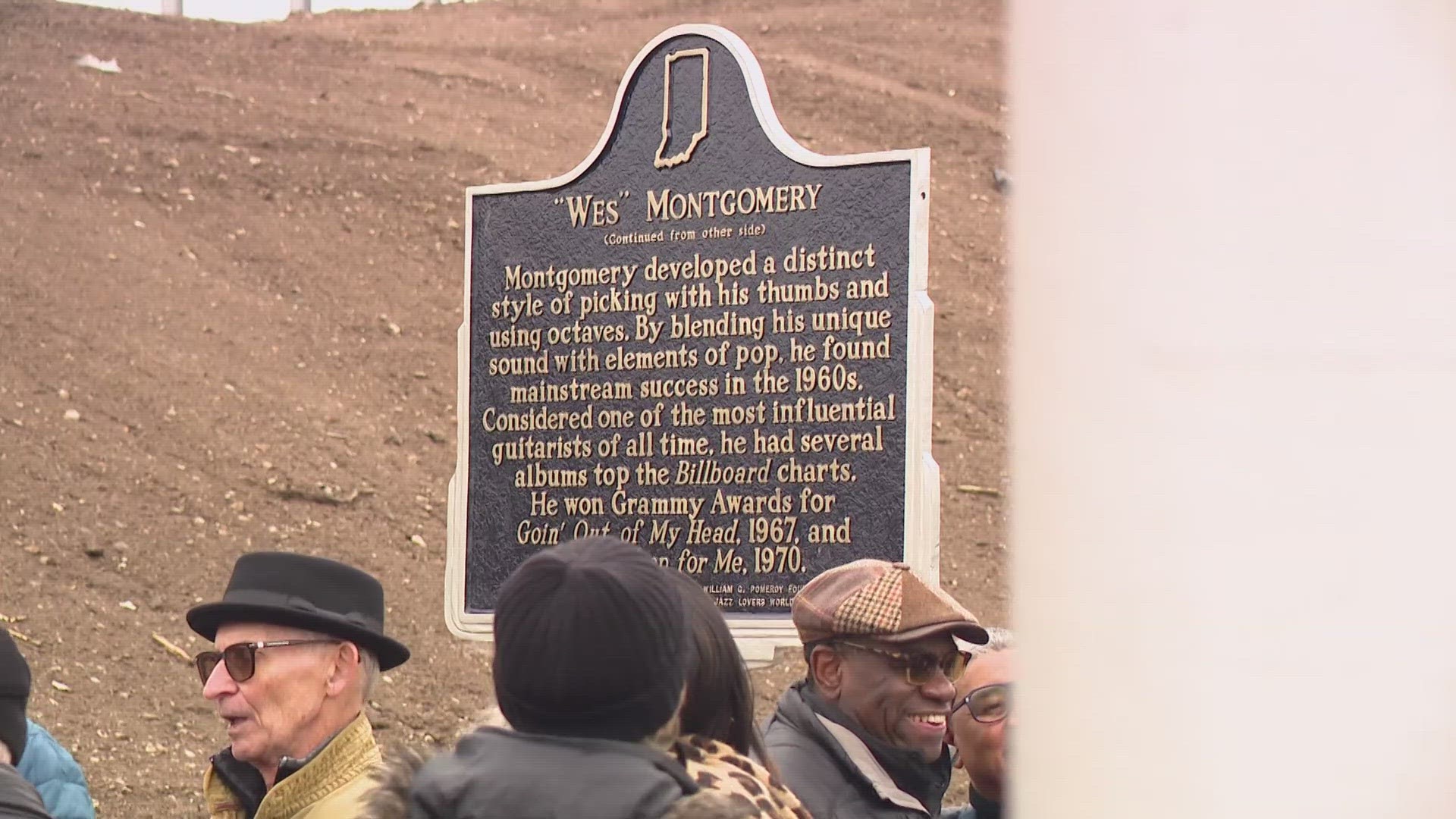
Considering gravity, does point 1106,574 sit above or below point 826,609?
above

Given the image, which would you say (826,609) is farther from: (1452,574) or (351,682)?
(1452,574)

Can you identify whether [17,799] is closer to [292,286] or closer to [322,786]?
[322,786]

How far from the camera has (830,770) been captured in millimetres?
3340

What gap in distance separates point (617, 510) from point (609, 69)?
13935 mm

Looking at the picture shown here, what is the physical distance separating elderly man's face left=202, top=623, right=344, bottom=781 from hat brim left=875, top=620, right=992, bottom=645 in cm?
112

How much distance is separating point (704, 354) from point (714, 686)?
310 centimetres

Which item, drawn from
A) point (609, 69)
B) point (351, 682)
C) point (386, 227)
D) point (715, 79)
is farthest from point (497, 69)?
point (351, 682)

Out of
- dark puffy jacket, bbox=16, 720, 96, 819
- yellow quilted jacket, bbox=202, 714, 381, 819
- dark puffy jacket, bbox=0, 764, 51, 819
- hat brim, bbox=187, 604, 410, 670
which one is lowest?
dark puffy jacket, bbox=16, 720, 96, 819

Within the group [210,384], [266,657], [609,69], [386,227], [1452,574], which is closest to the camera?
[1452,574]

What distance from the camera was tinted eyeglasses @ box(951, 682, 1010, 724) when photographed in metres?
3.66

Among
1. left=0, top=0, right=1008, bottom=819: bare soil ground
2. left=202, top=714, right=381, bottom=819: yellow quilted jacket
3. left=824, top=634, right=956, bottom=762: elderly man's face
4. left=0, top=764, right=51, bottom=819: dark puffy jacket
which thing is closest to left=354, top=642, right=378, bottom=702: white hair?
left=202, top=714, right=381, bottom=819: yellow quilted jacket

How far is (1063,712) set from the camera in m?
1.79

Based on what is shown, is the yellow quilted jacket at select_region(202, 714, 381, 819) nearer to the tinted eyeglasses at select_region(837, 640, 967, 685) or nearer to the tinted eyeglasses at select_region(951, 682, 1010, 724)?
the tinted eyeglasses at select_region(837, 640, 967, 685)

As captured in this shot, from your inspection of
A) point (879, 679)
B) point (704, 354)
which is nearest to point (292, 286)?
point (704, 354)
